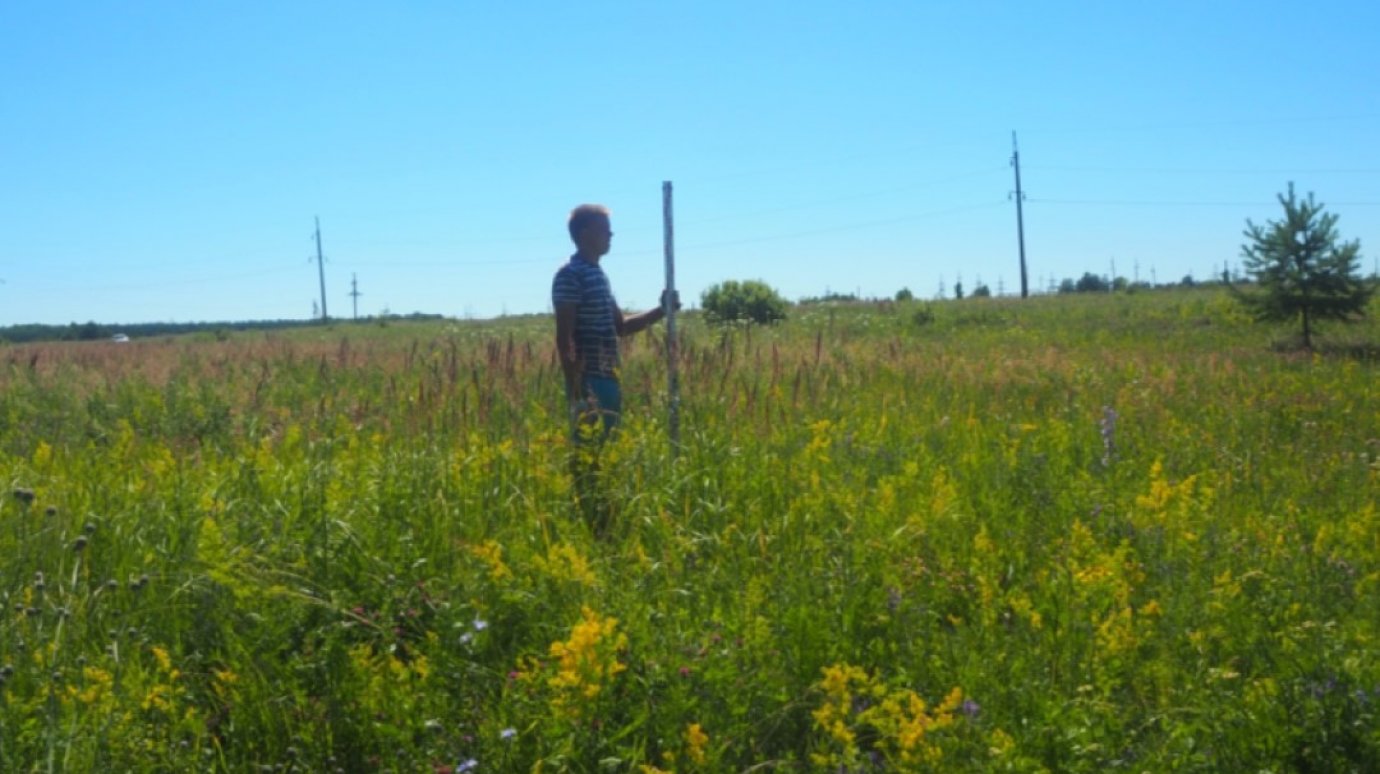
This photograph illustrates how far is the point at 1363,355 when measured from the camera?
17.0 metres

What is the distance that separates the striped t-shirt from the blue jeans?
6cm

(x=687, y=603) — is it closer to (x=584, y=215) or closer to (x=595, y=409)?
(x=595, y=409)

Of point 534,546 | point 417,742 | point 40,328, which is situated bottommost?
point 417,742

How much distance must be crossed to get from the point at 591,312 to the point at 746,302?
21914 millimetres

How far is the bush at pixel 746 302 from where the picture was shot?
2683 centimetres

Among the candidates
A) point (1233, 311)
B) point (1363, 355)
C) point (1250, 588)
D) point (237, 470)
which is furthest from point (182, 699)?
point (1233, 311)

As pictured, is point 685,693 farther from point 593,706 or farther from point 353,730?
point 353,730

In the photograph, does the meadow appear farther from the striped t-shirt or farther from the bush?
the bush

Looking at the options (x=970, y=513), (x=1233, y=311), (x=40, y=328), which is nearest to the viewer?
(x=970, y=513)

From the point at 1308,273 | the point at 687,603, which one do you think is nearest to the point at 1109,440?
the point at 687,603

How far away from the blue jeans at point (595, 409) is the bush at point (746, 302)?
66.4ft

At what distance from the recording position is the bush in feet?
88.0

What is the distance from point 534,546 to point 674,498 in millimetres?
930

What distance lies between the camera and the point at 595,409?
5.27 metres
